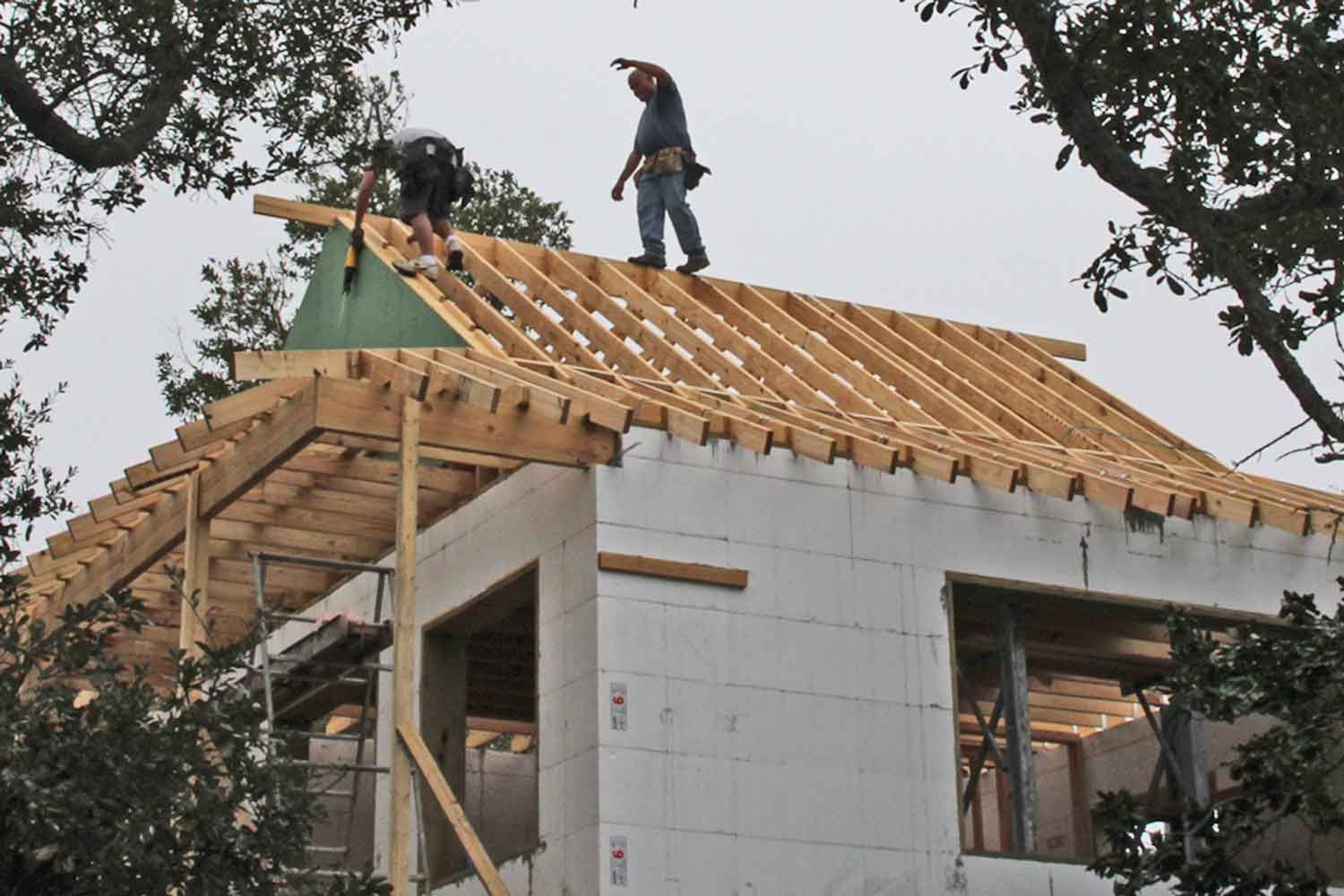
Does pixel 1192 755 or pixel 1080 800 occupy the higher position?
pixel 1080 800

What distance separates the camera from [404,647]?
1078cm

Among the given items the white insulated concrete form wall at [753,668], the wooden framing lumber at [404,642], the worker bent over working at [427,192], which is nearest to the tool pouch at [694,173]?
the worker bent over working at [427,192]

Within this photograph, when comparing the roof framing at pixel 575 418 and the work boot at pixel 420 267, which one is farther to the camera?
the work boot at pixel 420 267

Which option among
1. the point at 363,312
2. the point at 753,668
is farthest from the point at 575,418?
the point at 363,312

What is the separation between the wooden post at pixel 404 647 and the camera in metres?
10.6

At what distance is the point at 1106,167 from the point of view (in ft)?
31.2

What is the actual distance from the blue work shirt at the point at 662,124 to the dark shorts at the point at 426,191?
192 cm

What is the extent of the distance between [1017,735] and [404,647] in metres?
4.04

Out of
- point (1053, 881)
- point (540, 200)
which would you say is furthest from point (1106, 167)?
point (540, 200)

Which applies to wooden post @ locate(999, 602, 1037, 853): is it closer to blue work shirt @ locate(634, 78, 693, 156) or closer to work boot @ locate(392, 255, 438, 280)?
work boot @ locate(392, 255, 438, 280)

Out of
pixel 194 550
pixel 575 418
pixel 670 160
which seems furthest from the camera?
pixel 670 160

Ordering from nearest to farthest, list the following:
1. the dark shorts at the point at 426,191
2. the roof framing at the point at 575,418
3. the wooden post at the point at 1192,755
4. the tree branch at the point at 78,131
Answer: the tree branch at the point at 78,131
the roof framing at the point at 575,418
the wooden post at the point at 1192,755
the dark shorts at the point at 426,191

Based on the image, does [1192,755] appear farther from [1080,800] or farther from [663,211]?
[663,211]

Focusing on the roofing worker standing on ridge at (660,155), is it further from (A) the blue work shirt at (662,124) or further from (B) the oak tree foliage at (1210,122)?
(B) the oak tree foliage at (1210,122)
